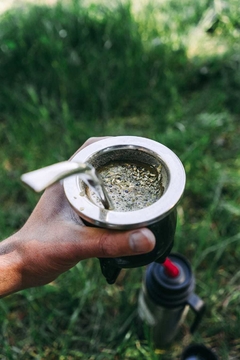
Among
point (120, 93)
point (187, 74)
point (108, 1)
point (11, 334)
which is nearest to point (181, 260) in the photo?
point (11, 334)

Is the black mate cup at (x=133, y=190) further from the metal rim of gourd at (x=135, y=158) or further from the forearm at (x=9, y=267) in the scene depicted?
the forearm at (x=9, y=267)

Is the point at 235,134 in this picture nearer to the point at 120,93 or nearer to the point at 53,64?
the point at 120,93

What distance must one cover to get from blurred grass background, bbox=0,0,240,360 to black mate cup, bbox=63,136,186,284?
649 mm

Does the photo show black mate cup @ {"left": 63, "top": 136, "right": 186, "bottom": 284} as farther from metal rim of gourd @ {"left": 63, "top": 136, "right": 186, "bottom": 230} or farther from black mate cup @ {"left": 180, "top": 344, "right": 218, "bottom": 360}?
black mate cup @ {"left": 180, "top": 344, "right": 218, "bottom": 360}

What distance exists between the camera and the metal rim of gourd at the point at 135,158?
78cm

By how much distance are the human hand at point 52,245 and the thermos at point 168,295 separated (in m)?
0.42

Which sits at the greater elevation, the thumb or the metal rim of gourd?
the metal rim of gourd

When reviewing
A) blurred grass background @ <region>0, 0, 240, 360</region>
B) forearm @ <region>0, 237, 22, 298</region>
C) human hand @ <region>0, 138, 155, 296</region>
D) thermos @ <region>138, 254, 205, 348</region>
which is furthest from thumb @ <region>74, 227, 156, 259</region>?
blurred grass background @ <region>0, 0, 240, 360</region>

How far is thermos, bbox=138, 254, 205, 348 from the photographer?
1376 millimetres

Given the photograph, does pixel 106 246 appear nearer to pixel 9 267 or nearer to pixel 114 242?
pixel 114 242

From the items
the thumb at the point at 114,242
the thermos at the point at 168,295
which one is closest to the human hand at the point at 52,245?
the thumb at the point at 114,242

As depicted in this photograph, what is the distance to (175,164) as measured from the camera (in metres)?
0.90

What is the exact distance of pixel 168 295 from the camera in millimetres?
1377

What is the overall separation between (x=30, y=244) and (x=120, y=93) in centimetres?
183
